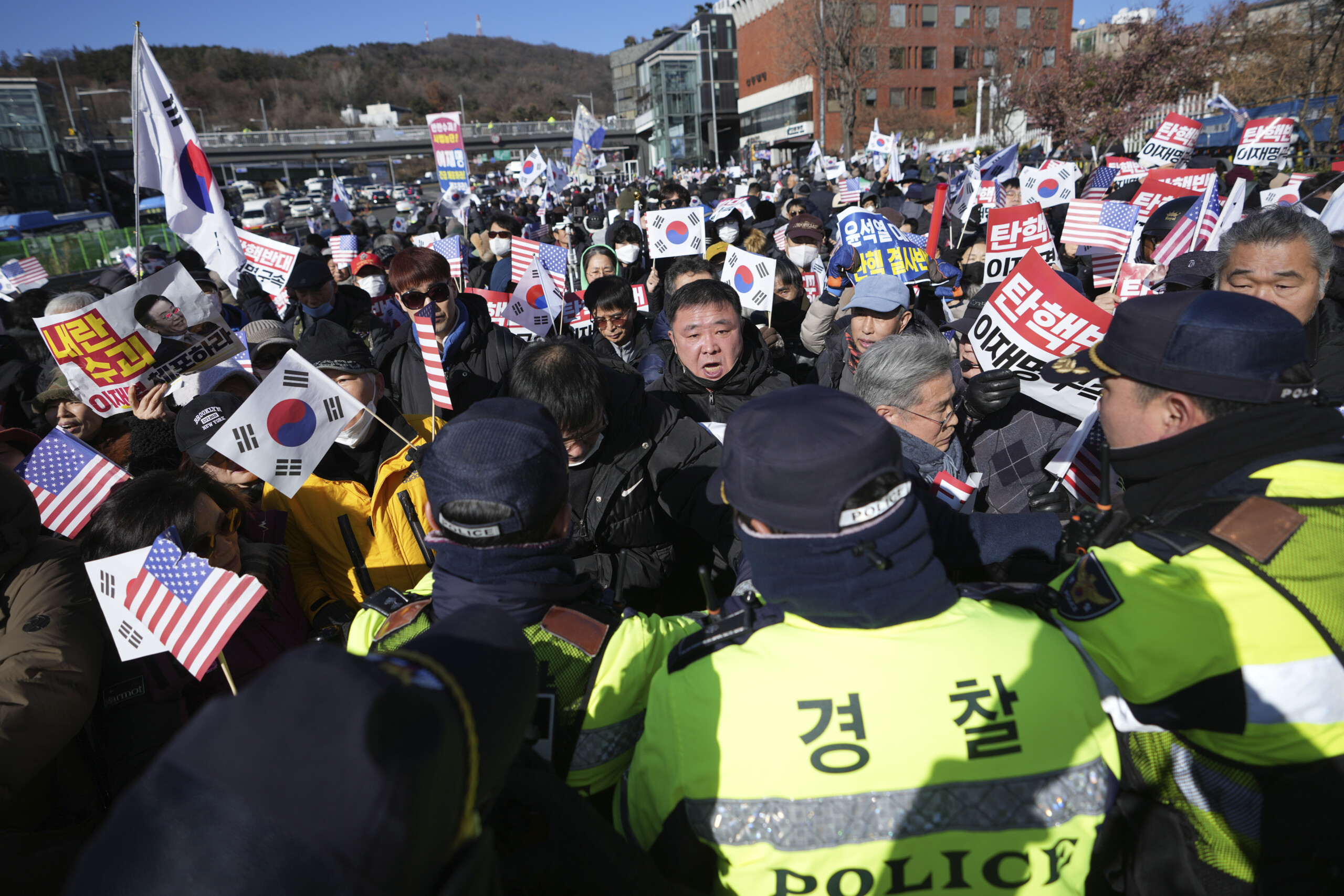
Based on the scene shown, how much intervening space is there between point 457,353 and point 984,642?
4228mm

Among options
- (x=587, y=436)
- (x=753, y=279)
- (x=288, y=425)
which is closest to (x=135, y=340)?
(x=288, y=425)

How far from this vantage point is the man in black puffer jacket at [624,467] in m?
2.59

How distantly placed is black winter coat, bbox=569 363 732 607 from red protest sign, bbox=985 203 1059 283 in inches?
149

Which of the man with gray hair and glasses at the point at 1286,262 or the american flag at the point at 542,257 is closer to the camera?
the man with gray hair and glasses at the point at 1286,262

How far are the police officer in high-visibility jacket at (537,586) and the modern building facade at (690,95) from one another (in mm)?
67029

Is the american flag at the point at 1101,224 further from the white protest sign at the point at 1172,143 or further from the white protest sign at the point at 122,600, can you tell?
the white protest sign at the point at 122,600

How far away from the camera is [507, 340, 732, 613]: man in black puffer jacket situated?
8.51 ft

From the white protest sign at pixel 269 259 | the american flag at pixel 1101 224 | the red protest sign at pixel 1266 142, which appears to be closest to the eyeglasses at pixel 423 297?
the white protest sign at pixel 269 259

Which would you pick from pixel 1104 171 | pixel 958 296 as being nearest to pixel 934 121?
pixel 1104 171

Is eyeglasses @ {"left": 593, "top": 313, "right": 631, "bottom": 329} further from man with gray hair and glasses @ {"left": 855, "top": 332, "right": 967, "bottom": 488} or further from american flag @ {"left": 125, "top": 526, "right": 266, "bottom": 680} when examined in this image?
american flag @ {"left": 125, "top": 526, "right": 266, "bottom": 680}

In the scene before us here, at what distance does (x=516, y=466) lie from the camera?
1584 mm

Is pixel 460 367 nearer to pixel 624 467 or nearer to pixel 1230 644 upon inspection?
pixel 624 467

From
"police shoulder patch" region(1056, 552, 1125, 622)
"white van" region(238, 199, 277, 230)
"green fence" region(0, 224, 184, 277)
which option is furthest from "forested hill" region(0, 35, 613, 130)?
"police shoulder patch" region(1056, 552, 1125, 622)

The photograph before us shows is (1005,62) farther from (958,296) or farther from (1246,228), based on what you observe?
(1246,228)
